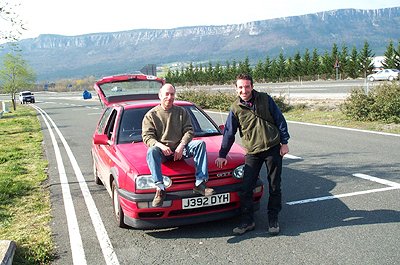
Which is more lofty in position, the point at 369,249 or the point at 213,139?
the point at 213,139

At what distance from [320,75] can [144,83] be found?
53.1 meters

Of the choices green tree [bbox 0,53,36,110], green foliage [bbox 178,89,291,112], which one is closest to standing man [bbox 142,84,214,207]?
green foliage [bbox 178,89,291,112]

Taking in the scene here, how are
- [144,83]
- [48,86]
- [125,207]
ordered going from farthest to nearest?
[48,86] → [144,83] → [125,207]

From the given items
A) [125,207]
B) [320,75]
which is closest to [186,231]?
[125,207]

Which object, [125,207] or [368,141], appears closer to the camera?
[125,207]

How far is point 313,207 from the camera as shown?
5891 mm

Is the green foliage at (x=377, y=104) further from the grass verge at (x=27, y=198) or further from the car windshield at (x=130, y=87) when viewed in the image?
the car windshield at (x=130, y=87)

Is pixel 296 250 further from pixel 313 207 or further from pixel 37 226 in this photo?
pixel 37 226

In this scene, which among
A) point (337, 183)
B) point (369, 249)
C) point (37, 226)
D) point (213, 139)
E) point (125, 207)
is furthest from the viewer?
point (337, 183)

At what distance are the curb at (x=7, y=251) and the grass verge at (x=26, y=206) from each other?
87mm

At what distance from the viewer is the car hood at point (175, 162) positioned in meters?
4.99

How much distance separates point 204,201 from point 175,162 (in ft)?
1.95

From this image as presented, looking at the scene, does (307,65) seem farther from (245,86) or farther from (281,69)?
(245,86)

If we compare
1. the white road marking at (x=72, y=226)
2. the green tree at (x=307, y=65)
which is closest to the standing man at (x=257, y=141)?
the white road marking at (x=72, y=226)
